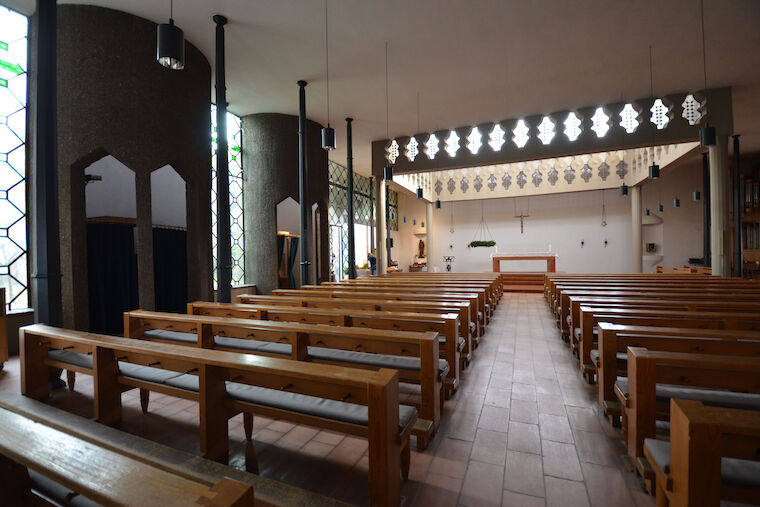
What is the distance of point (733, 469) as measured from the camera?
108 centimetres

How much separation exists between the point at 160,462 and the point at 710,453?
1534 millimetres

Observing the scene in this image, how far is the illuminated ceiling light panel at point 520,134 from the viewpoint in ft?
→ 24.0

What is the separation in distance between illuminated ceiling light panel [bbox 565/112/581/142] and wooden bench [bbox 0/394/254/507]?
26.0 ft

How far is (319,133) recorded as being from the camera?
7.80 m

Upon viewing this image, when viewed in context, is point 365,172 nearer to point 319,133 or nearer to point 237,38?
point 319,133

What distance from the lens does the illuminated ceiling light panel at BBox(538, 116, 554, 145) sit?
23.3ft

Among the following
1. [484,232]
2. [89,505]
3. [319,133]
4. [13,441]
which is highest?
[319,133]

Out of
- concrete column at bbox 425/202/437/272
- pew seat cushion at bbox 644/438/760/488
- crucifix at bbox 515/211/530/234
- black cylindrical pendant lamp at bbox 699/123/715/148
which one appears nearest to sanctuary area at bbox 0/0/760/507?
pew seat cushion at bbox 644/438/760/488

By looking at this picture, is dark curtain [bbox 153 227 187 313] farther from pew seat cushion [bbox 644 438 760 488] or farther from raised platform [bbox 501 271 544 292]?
raised platform [bbox 501 271 544 292]

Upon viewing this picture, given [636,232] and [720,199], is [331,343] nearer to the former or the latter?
[720,199]

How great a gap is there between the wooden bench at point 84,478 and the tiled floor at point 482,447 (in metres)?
0.80

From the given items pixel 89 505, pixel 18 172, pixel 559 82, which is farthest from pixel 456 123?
pixel 89 505

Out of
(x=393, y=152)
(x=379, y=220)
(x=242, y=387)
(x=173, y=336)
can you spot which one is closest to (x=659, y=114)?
(x=393, y=152)

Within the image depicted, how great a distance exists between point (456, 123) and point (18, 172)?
23.3 feet
